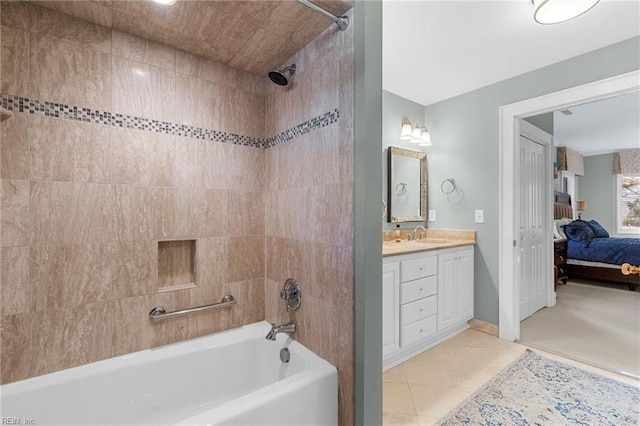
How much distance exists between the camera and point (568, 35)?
2152 mm

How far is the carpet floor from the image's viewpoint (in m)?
2.38

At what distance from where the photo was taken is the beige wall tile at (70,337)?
1359 millimetres

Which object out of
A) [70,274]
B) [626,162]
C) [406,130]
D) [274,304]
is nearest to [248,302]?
[274,304]

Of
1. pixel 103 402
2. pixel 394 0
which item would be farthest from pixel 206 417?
pixel 394 0

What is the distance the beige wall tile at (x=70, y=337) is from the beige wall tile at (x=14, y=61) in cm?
103

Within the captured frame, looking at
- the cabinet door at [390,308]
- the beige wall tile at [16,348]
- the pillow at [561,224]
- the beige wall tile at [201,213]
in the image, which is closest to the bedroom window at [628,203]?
the pillow at [561,224]

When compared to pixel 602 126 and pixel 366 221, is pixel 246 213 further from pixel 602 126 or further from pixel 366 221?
pixel 602 126

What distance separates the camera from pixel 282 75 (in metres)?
1.70

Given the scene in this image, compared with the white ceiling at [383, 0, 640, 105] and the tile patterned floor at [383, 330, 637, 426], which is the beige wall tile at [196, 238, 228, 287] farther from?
the white ceiling at [383, 0, 640, 105]

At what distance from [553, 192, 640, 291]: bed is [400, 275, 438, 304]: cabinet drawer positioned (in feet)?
12.4

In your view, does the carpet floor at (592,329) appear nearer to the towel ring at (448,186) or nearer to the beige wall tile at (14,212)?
the towel ring at (448,186)

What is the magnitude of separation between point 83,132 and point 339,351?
166 centimetres

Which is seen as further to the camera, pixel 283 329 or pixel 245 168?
pixel 245 168

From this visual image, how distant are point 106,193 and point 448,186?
3.06 m
